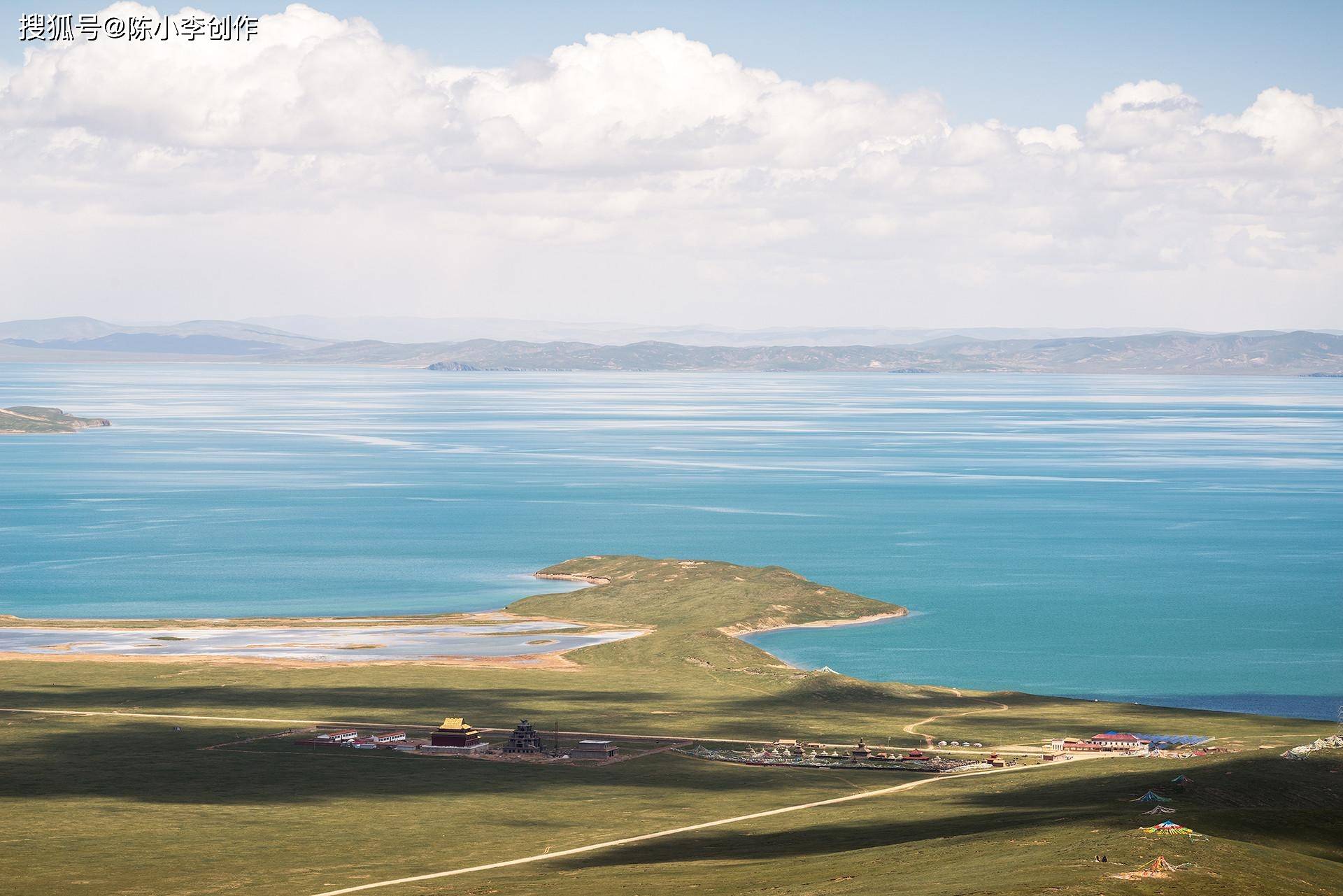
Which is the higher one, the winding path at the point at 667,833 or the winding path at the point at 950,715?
the winding path at the point at 950,715

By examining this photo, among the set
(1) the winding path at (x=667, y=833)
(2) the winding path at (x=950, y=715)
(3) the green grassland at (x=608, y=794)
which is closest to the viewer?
(3) the green grassland at (x=608, y=794)

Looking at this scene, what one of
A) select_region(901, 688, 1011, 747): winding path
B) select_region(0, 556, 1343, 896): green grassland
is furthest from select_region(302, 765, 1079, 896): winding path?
select_region(901, 688, 1011, 747): winding path

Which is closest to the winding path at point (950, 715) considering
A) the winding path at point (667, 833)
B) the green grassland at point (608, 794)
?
the green grassland at point (608, 794)

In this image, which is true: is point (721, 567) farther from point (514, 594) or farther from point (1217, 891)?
point (1217, 891)

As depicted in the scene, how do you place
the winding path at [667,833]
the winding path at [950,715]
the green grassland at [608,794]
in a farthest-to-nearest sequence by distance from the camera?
the winding path at [950,715]
the winding path at [667,833]
the green grassland at [608,794]

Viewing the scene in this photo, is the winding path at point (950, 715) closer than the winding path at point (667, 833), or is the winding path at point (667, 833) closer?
the winding path at point (667, 833)

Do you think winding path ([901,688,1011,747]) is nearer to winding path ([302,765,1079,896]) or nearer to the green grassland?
the green grassland

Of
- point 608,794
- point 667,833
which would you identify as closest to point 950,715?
point 608,794

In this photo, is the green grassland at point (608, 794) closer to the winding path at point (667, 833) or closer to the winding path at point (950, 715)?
the winding path at point (950, 715)
